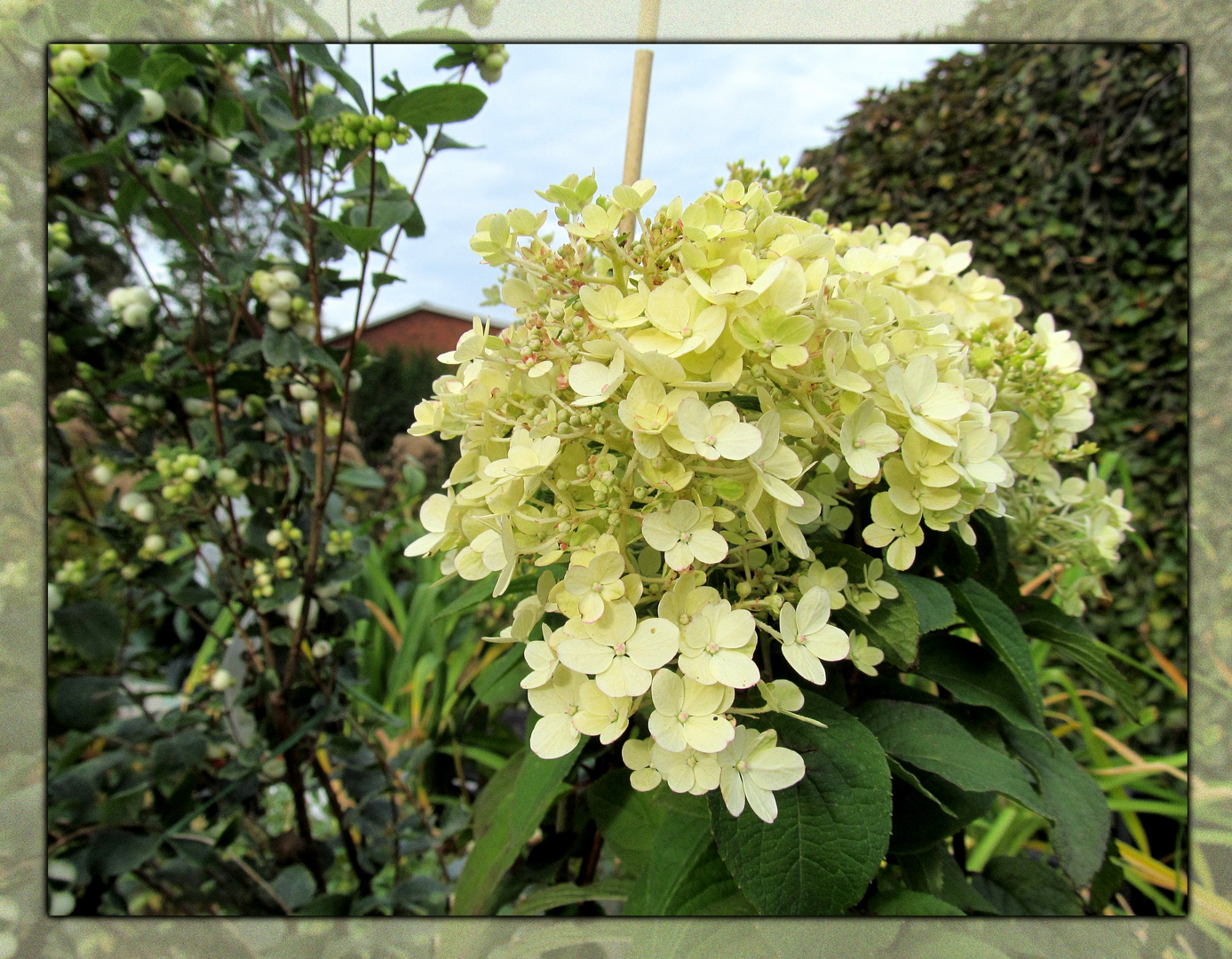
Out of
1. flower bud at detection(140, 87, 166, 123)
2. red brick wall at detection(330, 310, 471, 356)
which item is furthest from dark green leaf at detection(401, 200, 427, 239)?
red brick wall at detection(330, 310, 471, 356)

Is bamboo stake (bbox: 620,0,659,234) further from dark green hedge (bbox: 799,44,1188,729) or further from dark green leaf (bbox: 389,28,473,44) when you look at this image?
dark green hedge (bbox: 799,44,1188,729)

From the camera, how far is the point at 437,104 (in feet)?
2.30

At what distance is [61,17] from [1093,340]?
1.92 metres

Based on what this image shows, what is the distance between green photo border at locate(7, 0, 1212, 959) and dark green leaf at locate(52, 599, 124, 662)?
5cm

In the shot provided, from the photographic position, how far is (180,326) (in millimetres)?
956

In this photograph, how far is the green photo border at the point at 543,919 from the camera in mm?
467

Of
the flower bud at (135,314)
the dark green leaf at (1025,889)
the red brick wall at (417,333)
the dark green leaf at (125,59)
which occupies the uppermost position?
the red brick wall at (417,333)

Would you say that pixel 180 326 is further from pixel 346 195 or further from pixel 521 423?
pixel 521 423

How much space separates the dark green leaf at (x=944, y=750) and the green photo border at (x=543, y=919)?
11 cm

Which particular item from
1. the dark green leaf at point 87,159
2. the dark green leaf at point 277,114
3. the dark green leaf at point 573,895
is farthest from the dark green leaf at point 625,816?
the dark green leaf at point 87,159

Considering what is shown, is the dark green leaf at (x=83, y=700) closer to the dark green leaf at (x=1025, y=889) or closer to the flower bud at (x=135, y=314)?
the flower bud at (x=135, y=314)

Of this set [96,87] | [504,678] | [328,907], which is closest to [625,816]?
[504,678]

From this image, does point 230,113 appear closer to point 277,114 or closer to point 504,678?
point 277,114

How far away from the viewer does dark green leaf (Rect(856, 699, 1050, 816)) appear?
0.42m
